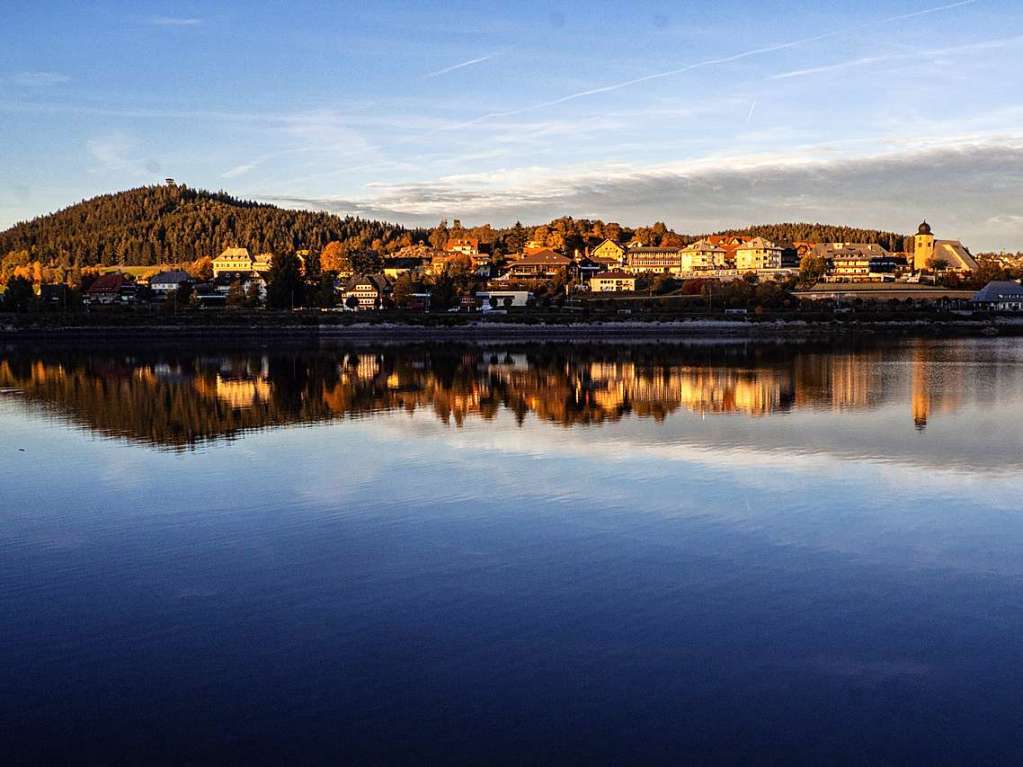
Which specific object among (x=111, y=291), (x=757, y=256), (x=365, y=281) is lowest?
(x=111, y=291)

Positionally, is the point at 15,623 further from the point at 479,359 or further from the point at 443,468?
the point at 479,359

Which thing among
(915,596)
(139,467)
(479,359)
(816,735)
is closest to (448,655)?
(816,735)

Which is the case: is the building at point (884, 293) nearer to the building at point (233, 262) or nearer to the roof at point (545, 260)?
the roof at point (545, 260)

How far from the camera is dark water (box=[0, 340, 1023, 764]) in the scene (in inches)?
182

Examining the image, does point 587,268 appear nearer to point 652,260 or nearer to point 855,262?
point 652,260

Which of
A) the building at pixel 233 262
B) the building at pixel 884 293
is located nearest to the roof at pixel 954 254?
the building at pixel 884 293

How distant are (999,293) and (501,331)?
3647cm

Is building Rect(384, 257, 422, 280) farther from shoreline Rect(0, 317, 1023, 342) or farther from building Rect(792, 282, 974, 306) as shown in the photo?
building Rect(792, 282, 974, 306)

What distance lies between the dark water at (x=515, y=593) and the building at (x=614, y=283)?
2244 inches

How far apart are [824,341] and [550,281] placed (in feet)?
117

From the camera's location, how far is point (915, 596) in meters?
6.47

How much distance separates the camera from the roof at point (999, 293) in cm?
6175

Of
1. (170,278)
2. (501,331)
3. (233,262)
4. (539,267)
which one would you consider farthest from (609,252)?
(501,331)

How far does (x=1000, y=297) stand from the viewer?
6175cm
